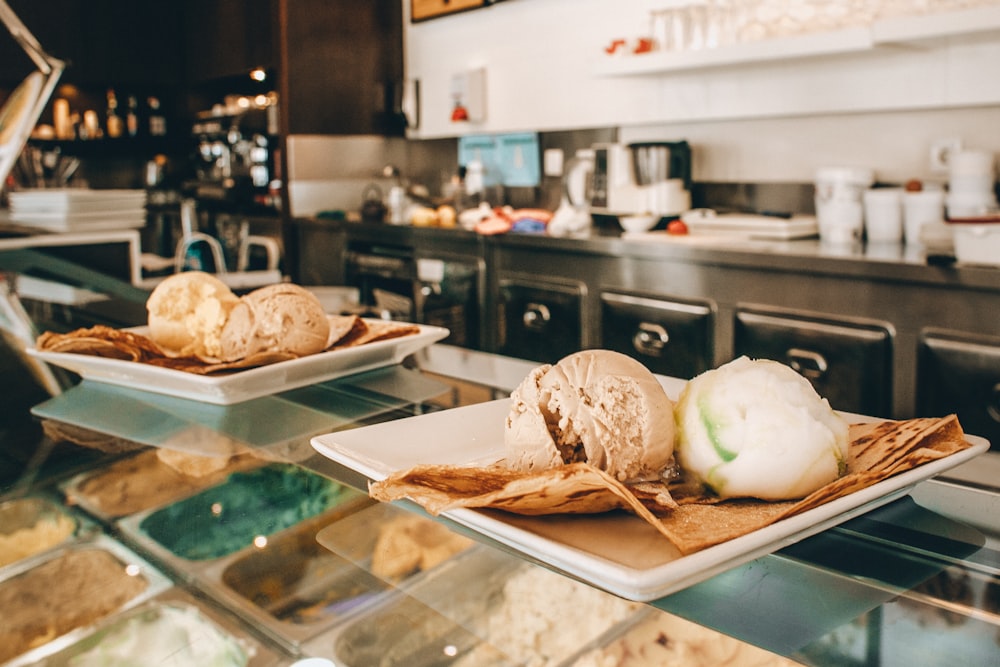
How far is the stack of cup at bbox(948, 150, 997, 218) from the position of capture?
110 inches

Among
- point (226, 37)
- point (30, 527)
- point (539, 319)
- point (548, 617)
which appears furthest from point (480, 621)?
point (226, 37)

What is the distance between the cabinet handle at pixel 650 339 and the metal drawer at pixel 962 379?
88 cm

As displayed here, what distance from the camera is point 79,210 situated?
362cm

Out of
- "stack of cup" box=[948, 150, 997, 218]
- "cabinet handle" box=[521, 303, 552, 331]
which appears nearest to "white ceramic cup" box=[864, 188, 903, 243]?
"stack of cup" box=[948, 150, 997, 218]

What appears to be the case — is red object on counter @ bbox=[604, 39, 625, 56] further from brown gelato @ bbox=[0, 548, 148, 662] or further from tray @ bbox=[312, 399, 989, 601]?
brown gelato @ bbox=[0, 548, 148, 662]

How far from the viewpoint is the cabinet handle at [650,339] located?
3.08 meters

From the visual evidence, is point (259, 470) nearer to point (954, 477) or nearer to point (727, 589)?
point (727, 589)

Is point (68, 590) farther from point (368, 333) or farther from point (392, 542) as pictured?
point (368, 333)

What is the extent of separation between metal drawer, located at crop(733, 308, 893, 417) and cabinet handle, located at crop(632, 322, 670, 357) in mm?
318

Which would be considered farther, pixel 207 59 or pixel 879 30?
pixel 207 59

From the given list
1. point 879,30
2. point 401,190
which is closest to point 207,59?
point 401,190

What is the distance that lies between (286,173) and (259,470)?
180 inches

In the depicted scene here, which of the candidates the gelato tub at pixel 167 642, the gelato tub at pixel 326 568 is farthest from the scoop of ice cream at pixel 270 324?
the gelato tub at pixel 167 642

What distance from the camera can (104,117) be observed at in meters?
7.13
